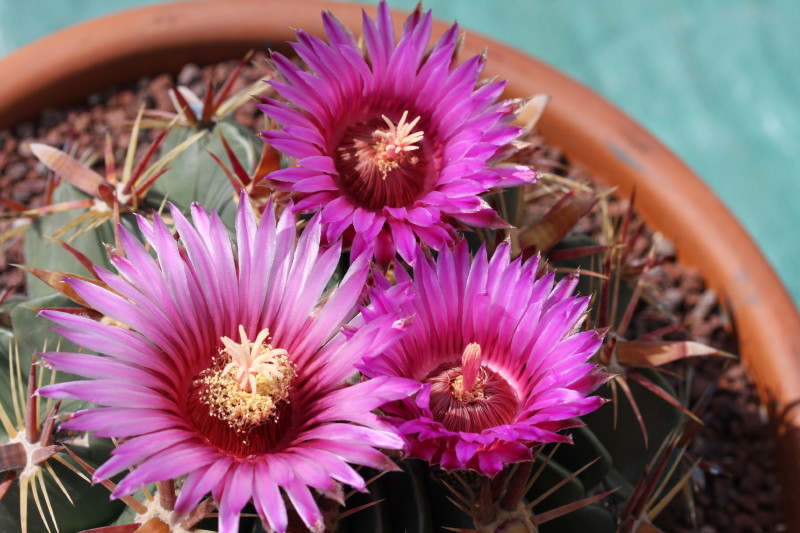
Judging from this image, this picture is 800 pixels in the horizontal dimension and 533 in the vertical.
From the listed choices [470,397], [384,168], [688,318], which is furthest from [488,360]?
[688,318]

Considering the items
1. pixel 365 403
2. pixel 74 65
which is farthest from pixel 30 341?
pixel 74 65

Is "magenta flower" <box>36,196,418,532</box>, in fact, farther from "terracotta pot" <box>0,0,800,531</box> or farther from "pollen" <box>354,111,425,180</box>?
"terracotta pot" <box>0,0,800,531</box>

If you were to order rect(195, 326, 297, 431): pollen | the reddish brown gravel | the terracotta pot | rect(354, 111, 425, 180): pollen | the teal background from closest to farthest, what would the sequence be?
rect(195, 326, 297, 431): pollen, rect(354, 111, 425, 180): pollen, the reddish brown gravel, the terracotta pot, the teal background

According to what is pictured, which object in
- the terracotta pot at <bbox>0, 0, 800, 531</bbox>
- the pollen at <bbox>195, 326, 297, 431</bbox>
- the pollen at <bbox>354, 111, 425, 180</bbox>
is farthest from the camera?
the terracotta pot at <bbox>0, 0, 800, 531</bbox>

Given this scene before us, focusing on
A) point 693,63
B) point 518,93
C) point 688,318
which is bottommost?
point 688,318

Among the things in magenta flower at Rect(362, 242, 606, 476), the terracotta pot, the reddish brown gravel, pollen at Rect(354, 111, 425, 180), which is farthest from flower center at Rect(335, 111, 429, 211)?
the terracotta pot

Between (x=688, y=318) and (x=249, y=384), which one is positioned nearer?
(x=249, y=384)

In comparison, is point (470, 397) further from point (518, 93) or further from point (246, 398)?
point (518, 93)
